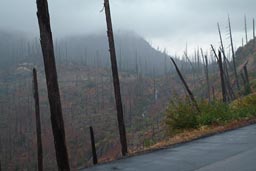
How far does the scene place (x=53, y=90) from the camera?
10789 millimetres

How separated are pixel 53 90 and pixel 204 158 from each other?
4346mm

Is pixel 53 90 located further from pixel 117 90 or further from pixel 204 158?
pixel 117 90

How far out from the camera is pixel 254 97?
70.1 ft

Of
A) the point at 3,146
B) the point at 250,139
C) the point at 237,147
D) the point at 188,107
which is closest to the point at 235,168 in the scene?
the point at 237,147

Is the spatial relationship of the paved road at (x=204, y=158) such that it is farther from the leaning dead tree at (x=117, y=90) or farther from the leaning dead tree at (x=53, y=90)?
the leaning dead tree at (x=117, y=90)

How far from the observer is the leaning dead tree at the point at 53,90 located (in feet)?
35.1

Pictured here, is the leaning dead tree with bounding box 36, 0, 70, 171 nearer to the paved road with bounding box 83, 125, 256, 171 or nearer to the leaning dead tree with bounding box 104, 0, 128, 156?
the paved road with bounding box 83, 125, 256, 171

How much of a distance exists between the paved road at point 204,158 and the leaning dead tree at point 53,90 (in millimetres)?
875

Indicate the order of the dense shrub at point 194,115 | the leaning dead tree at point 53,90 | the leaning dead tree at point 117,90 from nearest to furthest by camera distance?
the leaning dead tree at point 53,90
the dense shrub at point 194,115
the leaning dead tree at point 117,90

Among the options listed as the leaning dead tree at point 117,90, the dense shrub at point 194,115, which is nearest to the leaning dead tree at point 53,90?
the leaning dead tree at point 117,90

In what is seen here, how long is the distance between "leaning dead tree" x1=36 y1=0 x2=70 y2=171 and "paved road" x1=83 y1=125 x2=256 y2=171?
0.87 m

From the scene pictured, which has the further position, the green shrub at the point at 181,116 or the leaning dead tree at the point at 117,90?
the leaning dead tree at the point at 117,90

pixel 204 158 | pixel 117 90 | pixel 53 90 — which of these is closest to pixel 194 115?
pixel 117 90

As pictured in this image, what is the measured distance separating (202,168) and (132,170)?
5.55 feet
